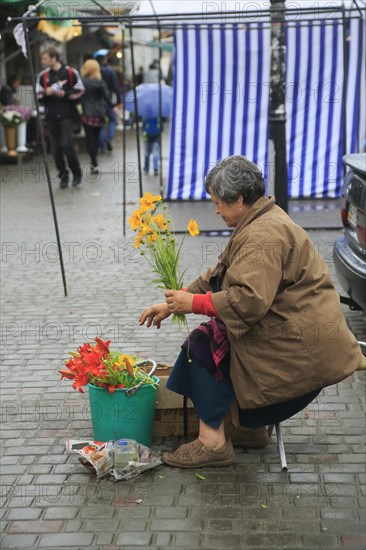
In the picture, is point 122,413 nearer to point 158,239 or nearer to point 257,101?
point 158,239

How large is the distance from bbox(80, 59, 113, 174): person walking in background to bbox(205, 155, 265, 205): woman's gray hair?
12.7 m

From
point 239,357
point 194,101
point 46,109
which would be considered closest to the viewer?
point 239,357

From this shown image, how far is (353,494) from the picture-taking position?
14.1 feet

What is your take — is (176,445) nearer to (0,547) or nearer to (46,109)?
(0,547)

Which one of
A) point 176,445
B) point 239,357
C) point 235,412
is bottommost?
point 176,445

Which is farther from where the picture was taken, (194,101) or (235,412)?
(194,101)

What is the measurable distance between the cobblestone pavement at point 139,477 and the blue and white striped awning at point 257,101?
5.03 metres

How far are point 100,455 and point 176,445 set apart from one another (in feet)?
1.84

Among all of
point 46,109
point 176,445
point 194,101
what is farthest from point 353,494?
point 46,109

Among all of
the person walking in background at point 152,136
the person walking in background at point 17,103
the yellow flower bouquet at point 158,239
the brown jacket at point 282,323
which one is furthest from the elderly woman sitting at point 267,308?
the person walking in background at point 17,103

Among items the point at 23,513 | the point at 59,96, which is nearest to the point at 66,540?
the point at 23,513

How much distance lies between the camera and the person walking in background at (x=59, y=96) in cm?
1434

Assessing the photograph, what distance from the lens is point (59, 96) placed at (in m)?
14.5

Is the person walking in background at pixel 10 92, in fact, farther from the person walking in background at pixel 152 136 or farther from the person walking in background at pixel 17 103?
the person walking in background at pixel 152 136
